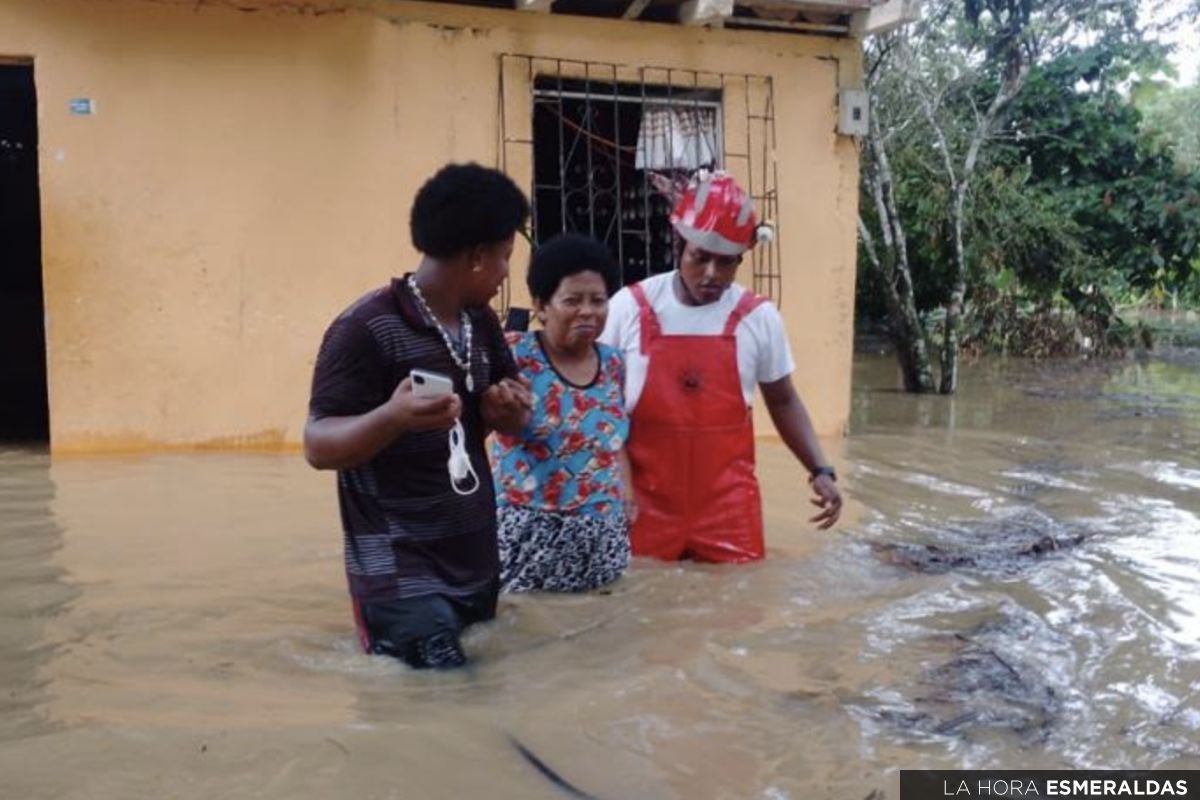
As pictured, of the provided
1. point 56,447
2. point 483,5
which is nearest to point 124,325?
point 56,447

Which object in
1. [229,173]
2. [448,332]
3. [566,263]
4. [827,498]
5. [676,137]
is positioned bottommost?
[827,498]

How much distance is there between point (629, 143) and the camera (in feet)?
31.3

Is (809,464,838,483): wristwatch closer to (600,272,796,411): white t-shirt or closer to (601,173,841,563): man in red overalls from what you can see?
(601,173,841,563): man in red overalls

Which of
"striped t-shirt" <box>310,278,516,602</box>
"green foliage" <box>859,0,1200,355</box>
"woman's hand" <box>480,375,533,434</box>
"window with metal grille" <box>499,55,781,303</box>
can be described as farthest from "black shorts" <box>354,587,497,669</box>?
"green foliage" <box>859,0,1200,355</box>

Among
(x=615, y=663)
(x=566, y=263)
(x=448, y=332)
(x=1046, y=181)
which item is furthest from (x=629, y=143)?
(x=1046, y=181)

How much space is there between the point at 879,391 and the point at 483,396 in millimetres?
10230

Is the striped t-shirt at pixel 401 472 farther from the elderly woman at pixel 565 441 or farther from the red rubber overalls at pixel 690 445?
the red rubber overalls at pixel 690 445

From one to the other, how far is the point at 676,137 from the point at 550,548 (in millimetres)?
5348

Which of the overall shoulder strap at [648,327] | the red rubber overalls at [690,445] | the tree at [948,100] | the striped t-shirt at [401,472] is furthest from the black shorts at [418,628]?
the tree at [948,100]

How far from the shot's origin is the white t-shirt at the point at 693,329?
445 centimetres

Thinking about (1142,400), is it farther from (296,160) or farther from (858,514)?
(296,160)

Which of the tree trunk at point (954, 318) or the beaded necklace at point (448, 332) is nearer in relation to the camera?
the beaded necklace at point (448, 332)

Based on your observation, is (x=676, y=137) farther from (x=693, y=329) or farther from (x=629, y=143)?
(x=693, y=329)

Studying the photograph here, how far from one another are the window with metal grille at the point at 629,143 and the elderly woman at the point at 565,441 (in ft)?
13.7
